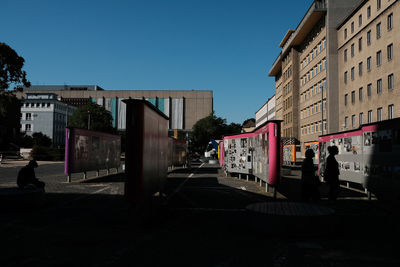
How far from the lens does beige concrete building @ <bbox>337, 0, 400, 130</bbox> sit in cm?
3812

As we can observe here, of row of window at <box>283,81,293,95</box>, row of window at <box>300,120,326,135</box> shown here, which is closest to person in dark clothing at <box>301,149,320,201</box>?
row of window at <box>300,120,326,135</box>

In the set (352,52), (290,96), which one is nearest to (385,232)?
(352,52)

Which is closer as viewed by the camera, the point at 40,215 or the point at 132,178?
the point at 132,178

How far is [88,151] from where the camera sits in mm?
19484

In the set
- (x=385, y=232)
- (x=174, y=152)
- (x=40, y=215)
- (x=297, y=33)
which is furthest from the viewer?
(x=297, y=33)

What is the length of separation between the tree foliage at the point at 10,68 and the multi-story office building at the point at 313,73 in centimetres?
3118

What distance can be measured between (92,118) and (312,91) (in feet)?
121

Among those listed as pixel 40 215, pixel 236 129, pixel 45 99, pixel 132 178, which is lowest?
pixel 40 215

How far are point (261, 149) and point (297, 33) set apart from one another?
5567 cm

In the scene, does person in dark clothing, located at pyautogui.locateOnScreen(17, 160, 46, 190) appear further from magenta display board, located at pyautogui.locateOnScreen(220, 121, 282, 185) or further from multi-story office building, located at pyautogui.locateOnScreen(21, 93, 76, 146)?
multi-story office building, located at pyautogui.locateOnScreen(21, 93, 76, 146)

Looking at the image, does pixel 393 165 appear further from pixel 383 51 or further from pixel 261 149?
pixel 383 51

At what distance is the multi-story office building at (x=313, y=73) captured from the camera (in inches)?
2127

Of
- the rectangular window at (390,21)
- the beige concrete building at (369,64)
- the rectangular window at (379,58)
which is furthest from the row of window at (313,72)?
the rectangular window at (390,21)

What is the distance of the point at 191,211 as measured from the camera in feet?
31.1
